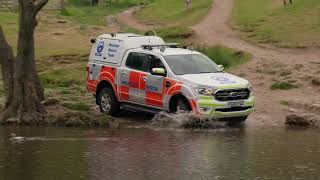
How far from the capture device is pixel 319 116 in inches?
759

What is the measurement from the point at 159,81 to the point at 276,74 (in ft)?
26.3

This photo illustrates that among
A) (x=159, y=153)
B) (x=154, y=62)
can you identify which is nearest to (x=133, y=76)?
(x=154, y=62)

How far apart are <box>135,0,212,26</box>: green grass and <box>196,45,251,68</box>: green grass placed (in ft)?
54.3

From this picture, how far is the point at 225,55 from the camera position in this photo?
2900cm

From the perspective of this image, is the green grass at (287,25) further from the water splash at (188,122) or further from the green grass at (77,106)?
the water splash at (188,122)

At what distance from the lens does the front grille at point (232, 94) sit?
679 inches

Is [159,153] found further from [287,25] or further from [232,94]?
[287,25]

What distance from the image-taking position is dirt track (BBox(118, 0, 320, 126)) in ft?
66.7

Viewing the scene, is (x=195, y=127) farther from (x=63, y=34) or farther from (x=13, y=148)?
(x=63, y=34)

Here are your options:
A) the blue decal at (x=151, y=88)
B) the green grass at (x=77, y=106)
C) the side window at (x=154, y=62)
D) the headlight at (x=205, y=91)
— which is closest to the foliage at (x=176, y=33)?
the green grass at (x=77, y=106)

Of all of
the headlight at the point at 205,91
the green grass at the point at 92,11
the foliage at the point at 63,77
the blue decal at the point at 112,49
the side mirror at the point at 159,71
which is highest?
the blue decal at the point at 112,49

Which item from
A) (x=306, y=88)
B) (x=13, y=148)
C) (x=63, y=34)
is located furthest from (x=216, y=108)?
(x=63, y=34)

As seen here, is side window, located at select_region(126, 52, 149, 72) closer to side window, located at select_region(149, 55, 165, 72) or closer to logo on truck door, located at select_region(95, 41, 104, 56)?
side window, located at select_region(149, 55, 165, 72)

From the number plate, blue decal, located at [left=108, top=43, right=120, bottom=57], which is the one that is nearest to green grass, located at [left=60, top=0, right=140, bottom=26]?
blue decal, located at [left=108, top=43, right=120, bottom=57]
